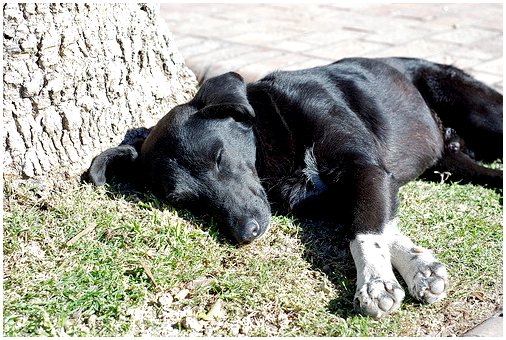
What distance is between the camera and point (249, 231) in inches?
157

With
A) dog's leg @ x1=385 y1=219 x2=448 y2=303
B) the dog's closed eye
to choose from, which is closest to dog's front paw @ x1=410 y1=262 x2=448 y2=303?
dog's leg @ x1=385 y1=219 x2=448 y2=303

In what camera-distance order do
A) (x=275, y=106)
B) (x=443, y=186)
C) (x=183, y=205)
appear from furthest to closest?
(x=443, y=186)
(x=275, y=106)
(x=183, y=205)

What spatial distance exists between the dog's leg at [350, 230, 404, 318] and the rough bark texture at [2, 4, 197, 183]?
170 centimetres

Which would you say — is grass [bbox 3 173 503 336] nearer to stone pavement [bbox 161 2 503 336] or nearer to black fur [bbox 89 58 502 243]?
black fur [bbox 89 58 502 243]

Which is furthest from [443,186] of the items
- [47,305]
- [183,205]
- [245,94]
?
[47,305]

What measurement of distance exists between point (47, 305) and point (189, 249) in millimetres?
808

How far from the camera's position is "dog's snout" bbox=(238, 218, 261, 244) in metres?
3.97

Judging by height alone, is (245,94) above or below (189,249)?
above

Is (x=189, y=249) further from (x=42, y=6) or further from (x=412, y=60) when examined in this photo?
(x=412, y=60)

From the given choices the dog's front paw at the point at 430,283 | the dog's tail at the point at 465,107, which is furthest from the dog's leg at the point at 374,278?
the dog's tail at the point at 465,107

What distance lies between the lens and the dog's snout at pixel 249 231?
3.97 metres

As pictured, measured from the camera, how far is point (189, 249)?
3994mm

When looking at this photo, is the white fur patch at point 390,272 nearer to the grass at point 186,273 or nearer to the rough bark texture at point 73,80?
the grass at point 186,273

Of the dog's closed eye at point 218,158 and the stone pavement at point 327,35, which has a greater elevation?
the dog's closed eye at point 218,158
